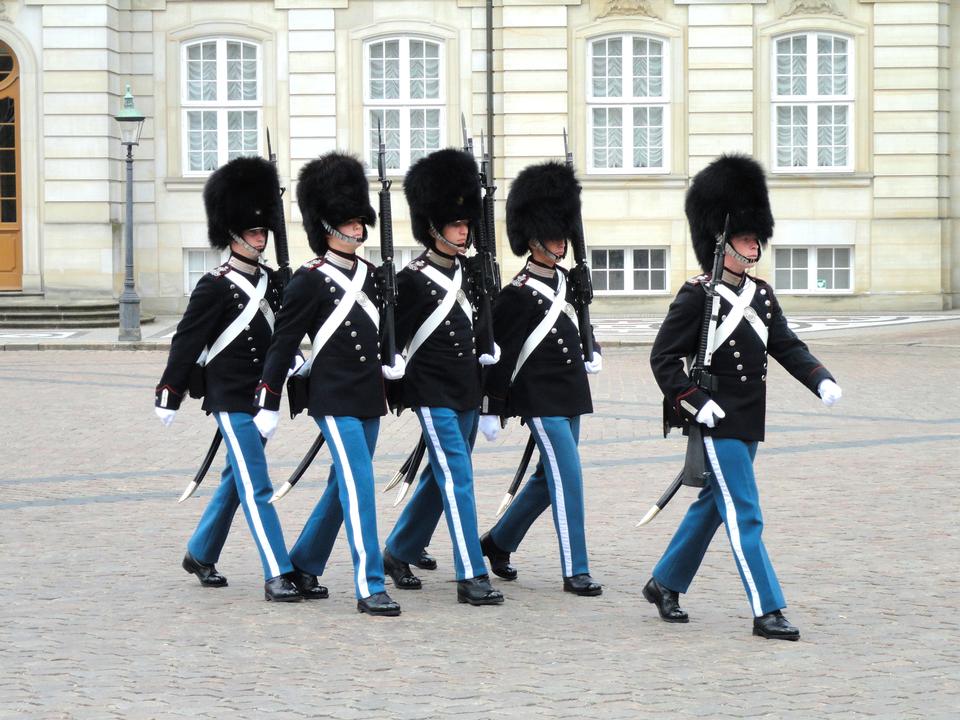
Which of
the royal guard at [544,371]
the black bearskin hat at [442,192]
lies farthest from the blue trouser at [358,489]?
the black bearskin hat at [442,192]

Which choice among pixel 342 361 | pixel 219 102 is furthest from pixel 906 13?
pixel 342 361

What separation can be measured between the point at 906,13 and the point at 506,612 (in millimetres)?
23274

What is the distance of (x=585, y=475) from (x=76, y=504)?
3101 millimetres

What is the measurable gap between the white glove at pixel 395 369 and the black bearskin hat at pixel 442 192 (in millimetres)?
616

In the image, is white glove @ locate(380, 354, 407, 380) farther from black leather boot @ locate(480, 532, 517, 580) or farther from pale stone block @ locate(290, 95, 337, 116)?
pale stone block @ locate(290, 95, 337, 116)

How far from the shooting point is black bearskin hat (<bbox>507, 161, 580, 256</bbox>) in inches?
301

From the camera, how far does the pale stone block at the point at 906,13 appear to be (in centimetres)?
2822

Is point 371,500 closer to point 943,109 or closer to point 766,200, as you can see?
point 766,200

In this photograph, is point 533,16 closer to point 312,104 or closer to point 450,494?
point 312,104

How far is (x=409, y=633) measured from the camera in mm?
6613

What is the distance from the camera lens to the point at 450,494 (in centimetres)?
727

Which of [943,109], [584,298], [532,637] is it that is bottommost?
[532,637]

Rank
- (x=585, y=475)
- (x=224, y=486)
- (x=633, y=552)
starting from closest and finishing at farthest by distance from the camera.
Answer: (x=224, y=486) < (x=633, y=552) < (x=585, y=475)

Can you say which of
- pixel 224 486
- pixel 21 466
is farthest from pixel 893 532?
pixel 21 466
